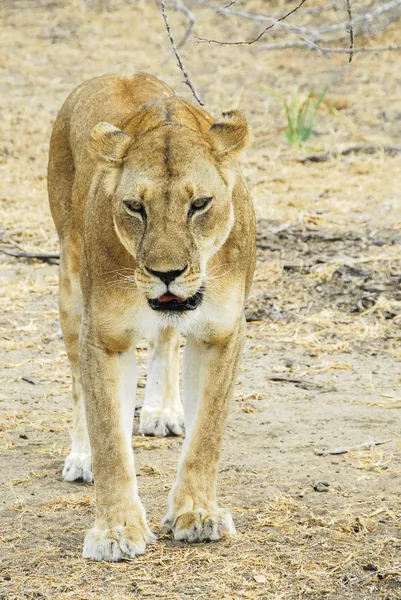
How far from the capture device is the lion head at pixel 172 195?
11.4 ft

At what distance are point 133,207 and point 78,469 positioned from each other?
57.4 inches

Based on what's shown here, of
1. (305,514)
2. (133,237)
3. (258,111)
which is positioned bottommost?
(258,111)

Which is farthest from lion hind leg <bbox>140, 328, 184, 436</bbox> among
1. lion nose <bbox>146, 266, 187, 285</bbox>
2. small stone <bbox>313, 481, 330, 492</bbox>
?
lion nose <bbox>146, 266, 187, 285</bbox>

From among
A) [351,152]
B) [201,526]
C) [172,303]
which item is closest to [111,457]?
[201,526]

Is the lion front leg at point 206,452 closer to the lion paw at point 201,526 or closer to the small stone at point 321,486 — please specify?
the lion paw at point 201,526

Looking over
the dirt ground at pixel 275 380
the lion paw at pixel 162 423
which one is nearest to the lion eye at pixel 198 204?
the dirt ground at pixel 275 380

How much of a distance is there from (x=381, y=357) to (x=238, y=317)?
8.41 ft

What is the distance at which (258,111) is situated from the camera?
40.0ft

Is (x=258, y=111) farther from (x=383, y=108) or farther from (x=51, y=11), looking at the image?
(x=51, y=11)

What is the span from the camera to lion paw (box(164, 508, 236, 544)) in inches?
151

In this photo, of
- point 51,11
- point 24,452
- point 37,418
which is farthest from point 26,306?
point 51,11

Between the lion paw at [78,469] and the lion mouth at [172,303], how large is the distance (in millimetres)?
1281

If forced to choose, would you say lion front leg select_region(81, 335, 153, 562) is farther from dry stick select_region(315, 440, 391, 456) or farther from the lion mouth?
dry stick select_region(315, 440, 391, 456)

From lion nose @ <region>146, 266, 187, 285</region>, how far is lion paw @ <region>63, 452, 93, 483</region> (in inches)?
56.5
